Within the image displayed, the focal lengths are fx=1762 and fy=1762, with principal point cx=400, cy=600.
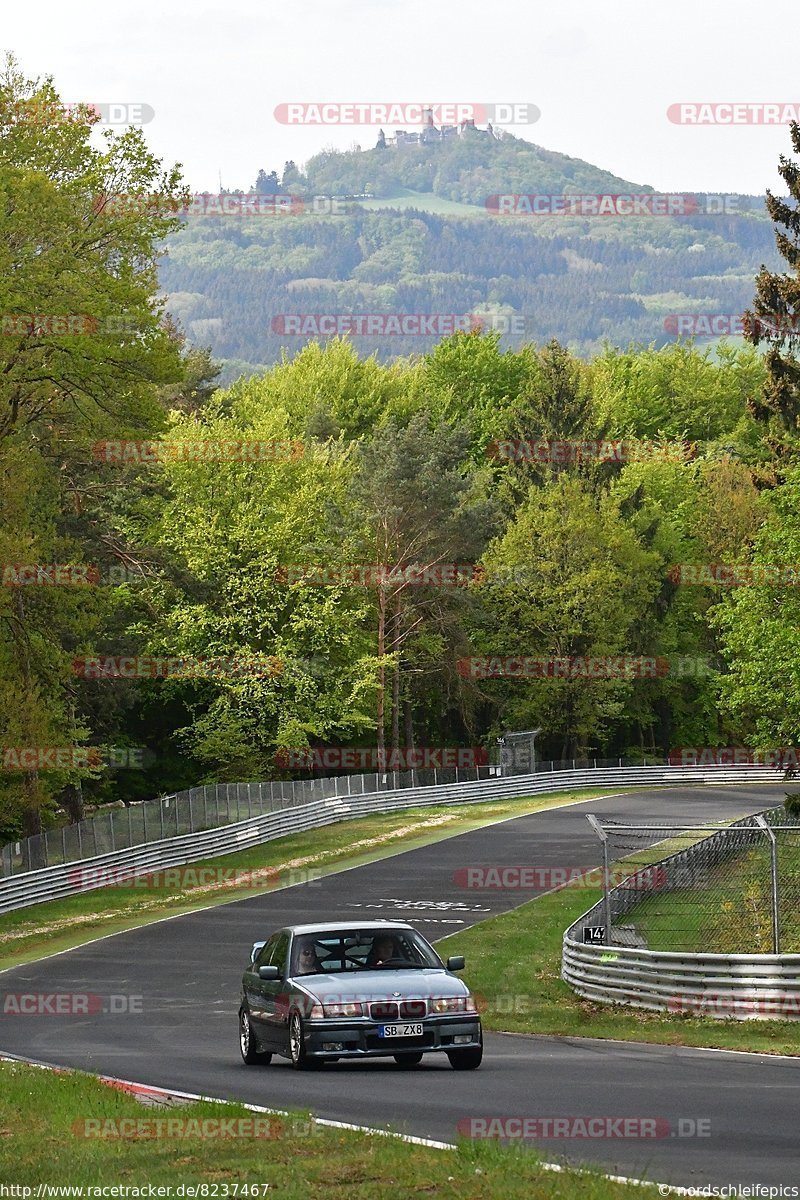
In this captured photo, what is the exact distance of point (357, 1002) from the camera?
1631cm

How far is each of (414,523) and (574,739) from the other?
16.6 metres

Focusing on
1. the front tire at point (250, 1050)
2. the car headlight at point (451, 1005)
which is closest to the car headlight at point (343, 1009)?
the car headlight at point (451, 1005)

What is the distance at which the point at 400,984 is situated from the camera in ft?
54.0

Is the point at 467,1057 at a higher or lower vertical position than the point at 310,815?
higher

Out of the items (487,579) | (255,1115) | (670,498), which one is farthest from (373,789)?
(255,1115)

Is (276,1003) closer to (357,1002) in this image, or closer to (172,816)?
(357,1002)

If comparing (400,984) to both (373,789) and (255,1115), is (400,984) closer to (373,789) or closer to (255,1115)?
(255,1115)

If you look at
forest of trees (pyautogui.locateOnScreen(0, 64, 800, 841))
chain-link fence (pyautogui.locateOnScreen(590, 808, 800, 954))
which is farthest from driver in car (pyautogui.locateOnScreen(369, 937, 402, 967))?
forest of trees (pyautogui.locateOnScreen(0, 64, 800, 841))

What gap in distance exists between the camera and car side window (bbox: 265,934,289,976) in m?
17.6

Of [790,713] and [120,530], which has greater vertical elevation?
[120,530]

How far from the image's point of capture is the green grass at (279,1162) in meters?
9.36

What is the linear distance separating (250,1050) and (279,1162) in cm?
770

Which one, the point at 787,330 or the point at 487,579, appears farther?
the point at 487,579

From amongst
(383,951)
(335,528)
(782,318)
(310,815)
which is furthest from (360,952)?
(335,528)
